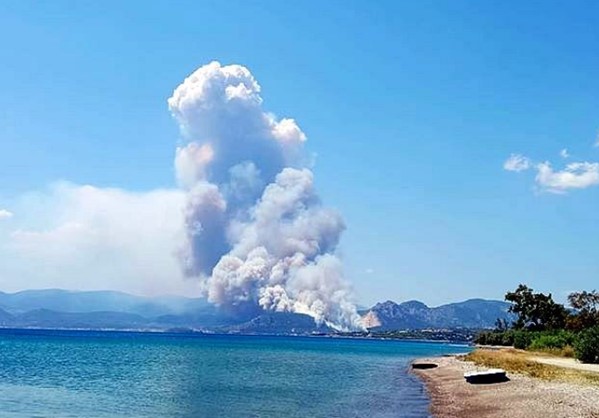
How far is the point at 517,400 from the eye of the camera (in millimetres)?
48688

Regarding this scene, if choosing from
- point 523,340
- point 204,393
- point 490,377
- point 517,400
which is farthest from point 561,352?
point 204,393

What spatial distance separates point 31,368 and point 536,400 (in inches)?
2774

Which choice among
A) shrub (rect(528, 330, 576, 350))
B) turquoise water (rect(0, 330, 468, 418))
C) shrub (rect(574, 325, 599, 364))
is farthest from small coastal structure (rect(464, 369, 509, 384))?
shrub (rect(528, 330, 576, 350))

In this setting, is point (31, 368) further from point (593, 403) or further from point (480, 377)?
point (593, 403)

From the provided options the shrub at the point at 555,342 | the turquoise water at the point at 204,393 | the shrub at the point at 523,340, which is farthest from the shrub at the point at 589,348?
the shrub at the point at 523,340

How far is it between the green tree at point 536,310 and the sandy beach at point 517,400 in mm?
129586

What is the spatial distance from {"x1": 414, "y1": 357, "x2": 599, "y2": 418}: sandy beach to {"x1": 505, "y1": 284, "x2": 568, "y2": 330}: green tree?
130m

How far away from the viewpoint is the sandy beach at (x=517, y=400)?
4109 cm

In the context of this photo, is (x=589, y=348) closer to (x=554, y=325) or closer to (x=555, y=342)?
(x=555, y=342)

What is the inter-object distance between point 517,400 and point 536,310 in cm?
15292

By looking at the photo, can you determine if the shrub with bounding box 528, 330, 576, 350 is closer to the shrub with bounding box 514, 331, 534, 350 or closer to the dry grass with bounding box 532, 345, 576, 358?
the dry grass with bounding box 532, 345, 576, 358

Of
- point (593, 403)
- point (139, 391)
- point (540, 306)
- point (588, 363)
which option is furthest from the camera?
point (540, 306)

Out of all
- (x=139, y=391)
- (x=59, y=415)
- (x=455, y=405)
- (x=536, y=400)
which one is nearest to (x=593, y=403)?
(x=536, y=400)

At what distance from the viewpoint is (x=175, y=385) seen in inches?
2741
